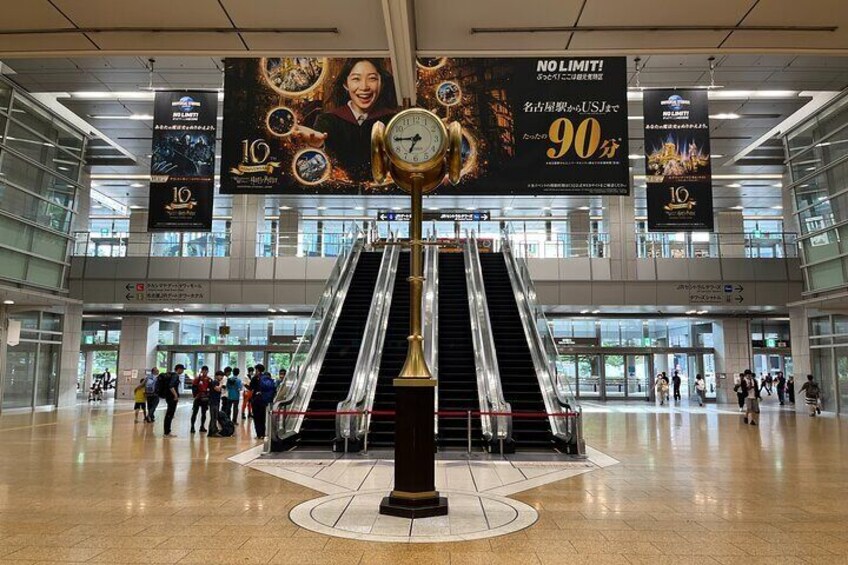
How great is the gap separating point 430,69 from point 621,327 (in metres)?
19.7

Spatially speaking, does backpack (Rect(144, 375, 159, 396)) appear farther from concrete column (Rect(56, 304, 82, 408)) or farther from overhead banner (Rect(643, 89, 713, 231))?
overhead banner (Rect(643, 89, 713, 231))

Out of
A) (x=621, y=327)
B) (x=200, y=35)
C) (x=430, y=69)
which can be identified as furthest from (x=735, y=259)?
(x=200, y=35)

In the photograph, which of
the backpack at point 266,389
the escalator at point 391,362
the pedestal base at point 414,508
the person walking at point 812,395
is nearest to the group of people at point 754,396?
the person walking at point 812,395

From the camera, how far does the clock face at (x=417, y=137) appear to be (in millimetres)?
5668

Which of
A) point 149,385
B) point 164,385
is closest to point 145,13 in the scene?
point 164,385

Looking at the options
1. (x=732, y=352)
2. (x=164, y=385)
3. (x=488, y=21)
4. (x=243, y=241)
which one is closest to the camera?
(x=488, y=21)

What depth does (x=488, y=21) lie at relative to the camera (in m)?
3.76

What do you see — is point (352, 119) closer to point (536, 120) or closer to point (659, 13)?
point (536, 120)

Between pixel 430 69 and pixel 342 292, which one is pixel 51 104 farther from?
pixel 430 69

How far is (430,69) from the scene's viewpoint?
10398 millimetres

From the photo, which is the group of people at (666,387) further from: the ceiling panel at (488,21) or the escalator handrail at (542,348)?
the ceiling panel at (488,21)

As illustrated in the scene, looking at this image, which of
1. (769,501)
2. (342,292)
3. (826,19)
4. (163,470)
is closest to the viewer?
(826,19)

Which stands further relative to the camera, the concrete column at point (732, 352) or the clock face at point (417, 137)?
the concrete column at point (732, 352)

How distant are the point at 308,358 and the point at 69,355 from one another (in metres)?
12.5
